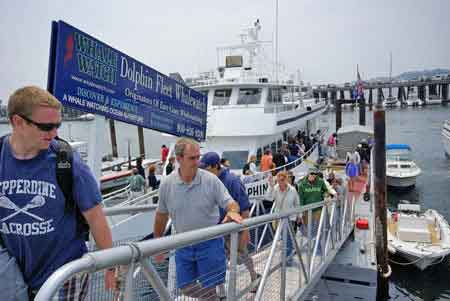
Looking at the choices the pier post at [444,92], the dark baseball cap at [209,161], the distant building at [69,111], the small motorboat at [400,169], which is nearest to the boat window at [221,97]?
the distant building at [69,111]

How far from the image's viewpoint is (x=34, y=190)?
1688mm

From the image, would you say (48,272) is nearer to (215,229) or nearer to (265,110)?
(215,229)

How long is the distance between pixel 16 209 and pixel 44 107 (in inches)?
19.0

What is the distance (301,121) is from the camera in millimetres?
18922

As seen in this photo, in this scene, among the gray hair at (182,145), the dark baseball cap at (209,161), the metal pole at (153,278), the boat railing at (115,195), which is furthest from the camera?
the boat railing at (115,195)

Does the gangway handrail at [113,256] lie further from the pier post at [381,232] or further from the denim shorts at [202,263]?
the pier post at [381,232]

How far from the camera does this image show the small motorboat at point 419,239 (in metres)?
11.4

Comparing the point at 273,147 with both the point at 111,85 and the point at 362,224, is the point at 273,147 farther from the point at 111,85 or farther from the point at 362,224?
the point at 111,85

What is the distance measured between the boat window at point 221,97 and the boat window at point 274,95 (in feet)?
5.37

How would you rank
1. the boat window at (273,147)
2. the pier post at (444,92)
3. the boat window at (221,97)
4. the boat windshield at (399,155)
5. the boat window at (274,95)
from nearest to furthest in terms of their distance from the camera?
1. the boat window at (221,97)
2. the boat window at (273,147)
3. the boat window at (274,95)
4. the boat windshield at (399,155)
5. the pier post at (444,92)

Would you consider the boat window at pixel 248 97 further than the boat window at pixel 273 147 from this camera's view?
No

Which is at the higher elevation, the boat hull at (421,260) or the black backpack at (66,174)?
the black backpack at (66,174)

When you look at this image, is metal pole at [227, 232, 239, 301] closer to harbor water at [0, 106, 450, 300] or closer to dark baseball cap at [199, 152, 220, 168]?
dark baseball cap at [199, 152, 220, 168]

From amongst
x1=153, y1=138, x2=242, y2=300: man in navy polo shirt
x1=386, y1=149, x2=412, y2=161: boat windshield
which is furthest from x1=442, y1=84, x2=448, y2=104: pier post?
x1=153, y1=138, x2=242, y2=300: man in navy polo shirt
